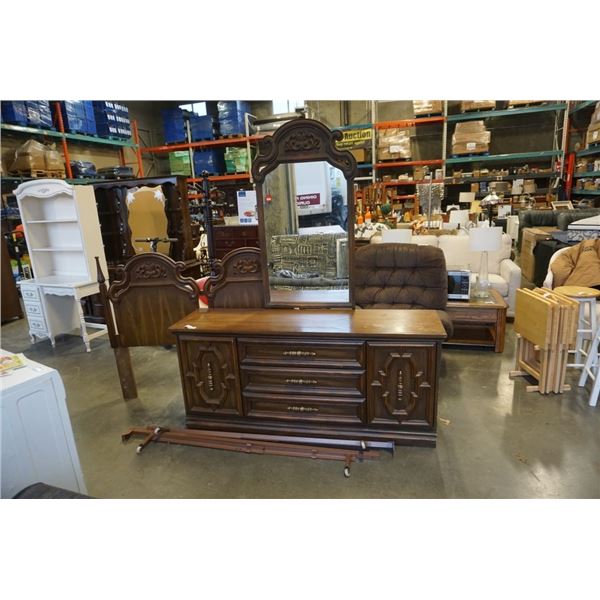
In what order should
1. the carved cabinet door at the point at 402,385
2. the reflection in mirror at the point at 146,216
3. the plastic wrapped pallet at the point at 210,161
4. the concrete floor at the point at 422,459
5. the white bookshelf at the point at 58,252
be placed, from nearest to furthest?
the concrete floor at the point at 422,459 < the carved cabinet door at the point at 402,385 < the white bookshelf at the point at 58,252 < the reflection in mirror at the point at 146,216 < the plastic wrapped pallet at the point at 210,161

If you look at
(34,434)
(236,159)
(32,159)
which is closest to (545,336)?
(34,434)

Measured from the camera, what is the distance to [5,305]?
5.38 meters

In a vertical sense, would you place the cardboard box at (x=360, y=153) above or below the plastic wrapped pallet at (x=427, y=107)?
below

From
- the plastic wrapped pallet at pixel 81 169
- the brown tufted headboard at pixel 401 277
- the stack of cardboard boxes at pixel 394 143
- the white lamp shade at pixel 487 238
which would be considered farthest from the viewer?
the stack of cardboard boxes at pixel 394 143

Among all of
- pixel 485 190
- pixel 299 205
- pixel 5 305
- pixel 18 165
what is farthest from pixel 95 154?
pixel 485 190

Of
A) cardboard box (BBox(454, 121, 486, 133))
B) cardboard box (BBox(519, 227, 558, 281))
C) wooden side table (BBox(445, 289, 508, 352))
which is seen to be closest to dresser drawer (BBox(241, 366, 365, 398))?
wooden side table (BBox(445, 289, 508, 352))

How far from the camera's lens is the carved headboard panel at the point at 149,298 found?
272 cm

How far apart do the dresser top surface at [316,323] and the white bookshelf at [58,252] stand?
2.35 metres

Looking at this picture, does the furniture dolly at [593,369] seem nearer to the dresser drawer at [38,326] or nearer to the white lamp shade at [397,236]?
the white lamp shade at [397,236]

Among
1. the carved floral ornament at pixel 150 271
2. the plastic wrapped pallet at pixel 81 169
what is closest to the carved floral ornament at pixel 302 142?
the carved floral ornament at pixel 150 271

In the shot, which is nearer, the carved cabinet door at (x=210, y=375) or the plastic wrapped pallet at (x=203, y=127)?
the carved cabinet door at (x=210, y=375)

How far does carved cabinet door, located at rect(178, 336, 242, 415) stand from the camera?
7.84 feet

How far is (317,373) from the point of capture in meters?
2.30

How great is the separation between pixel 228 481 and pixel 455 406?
1.59 meters
